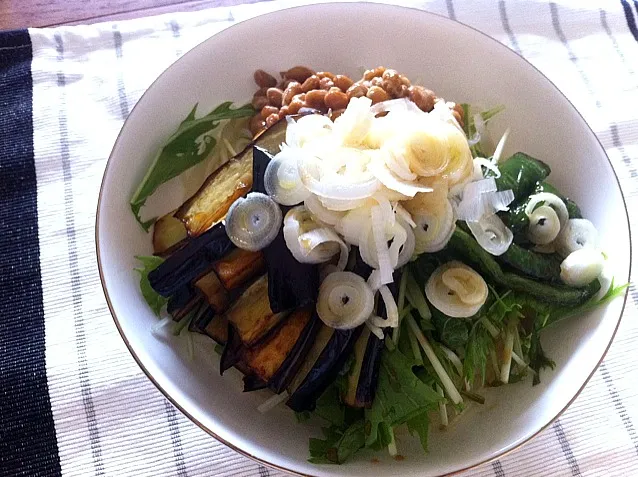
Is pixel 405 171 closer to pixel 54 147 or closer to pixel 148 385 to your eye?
pixel 148 385

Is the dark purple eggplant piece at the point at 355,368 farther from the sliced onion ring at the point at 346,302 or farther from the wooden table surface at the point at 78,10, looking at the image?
the wooden table surface at the point at 78,10

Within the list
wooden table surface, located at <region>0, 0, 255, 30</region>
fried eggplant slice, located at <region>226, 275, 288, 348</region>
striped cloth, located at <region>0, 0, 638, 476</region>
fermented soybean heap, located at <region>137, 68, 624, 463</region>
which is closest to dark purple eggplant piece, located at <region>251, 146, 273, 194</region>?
fermented soybean heap, located at <region>137, 68, 624, 463</region>

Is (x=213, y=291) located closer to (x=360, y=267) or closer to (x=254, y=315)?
(x=254, y=315)

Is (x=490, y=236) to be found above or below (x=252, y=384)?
above

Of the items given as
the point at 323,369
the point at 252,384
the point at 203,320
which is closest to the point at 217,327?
the point at 203,320

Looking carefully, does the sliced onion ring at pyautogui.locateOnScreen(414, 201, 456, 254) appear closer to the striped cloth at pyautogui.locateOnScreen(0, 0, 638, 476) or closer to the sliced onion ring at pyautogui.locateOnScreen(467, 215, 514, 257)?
the sliced onion ring at pyautogui.locateOnScreen(467, 215, 514, 257)

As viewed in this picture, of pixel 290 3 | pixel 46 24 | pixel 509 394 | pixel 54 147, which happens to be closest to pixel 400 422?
pixel 509 394

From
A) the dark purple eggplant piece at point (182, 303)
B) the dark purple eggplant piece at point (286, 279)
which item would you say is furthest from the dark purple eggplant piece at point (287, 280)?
the dark purple eggplant piece at point (182, 303)
